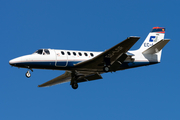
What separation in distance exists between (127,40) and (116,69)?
19.3ft

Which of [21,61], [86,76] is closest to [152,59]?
[86,76]

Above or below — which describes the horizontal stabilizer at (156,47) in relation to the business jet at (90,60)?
above

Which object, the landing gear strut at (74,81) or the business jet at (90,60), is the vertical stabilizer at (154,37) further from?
the landing gear strut at (74,81)

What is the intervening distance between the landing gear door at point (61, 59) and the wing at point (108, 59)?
4.31 ft

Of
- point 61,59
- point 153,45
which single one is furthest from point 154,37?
point 61,59

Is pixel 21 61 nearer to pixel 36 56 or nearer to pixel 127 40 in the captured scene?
pixel 36 56

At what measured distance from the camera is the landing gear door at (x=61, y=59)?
121 ft

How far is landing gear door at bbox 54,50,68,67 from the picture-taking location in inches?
1452

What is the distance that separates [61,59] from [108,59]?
497cm

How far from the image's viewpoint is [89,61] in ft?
122

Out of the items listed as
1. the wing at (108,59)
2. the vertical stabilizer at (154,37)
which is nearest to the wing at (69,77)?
the wing at (108,59)

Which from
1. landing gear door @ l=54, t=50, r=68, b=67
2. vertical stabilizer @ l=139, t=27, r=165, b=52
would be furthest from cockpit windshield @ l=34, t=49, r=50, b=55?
vertical stabilizer @ l=139, t=27, r=165, b=52

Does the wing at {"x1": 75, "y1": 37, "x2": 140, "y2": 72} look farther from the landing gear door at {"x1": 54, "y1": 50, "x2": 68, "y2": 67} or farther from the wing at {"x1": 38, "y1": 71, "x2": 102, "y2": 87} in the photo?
the wing at {"x1": 38, "y1": 71, "x2": 102, "y2": 87}

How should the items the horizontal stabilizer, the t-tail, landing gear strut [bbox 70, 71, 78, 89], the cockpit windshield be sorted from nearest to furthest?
the cockpit windshield
the horizontal stabilizer
the t-tail
landing gear strut [bbox 70, 71, 78, 89]
